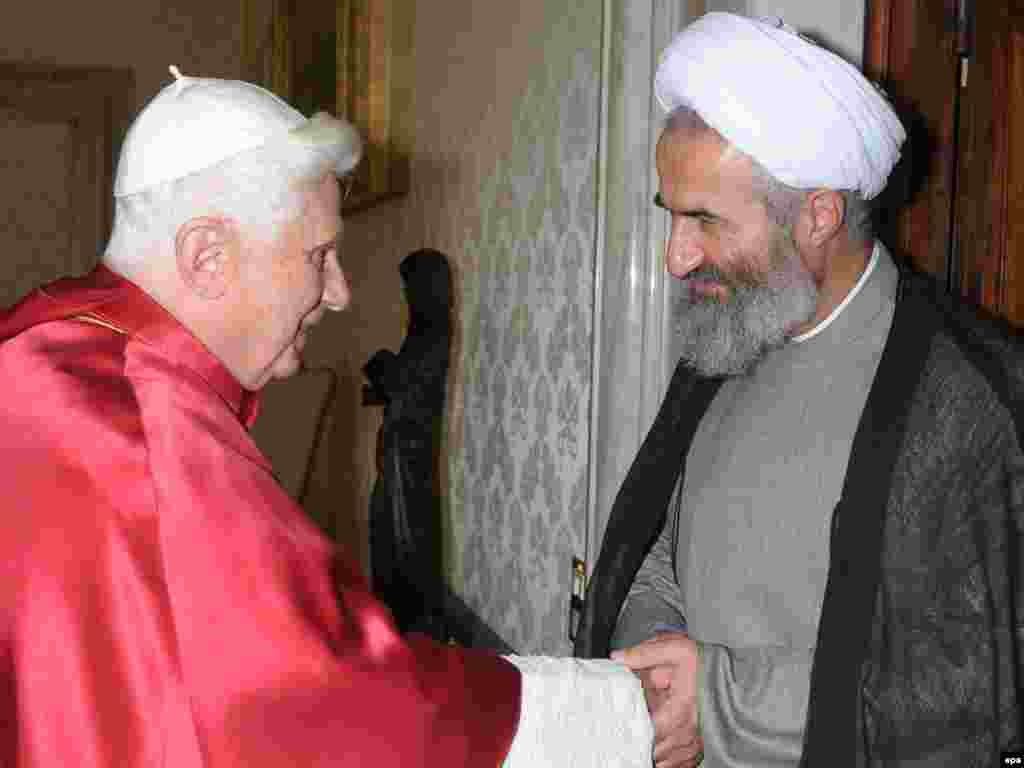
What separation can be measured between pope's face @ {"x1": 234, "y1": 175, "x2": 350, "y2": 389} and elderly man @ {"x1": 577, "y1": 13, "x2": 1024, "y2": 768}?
0.54 metres

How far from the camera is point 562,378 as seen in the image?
3.13 m

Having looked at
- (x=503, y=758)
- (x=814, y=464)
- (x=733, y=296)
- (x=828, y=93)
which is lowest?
(x=503, y=758)

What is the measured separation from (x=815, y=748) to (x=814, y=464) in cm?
41

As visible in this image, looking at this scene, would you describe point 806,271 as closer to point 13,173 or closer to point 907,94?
point 907,94

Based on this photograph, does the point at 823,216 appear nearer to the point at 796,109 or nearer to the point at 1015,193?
the point at 796,109

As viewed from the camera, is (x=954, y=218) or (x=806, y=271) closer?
(x=806, y=271)

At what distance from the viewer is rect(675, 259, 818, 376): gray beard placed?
167cm

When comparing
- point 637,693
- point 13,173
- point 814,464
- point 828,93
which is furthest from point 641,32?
point 13,173

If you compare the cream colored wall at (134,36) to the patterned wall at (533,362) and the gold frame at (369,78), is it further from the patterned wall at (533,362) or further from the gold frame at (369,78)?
the patterned wall at (533,362)

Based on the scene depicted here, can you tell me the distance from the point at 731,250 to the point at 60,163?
6.83 m

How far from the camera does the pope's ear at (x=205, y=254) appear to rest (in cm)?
148

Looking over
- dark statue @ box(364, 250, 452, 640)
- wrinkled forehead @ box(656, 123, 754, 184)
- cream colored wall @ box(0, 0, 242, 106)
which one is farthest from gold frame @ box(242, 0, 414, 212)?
wrinkled forehead @ box(656, 123, 754, 184)

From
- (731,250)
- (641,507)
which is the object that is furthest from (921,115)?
(641,507)

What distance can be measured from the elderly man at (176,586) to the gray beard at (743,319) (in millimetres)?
601
